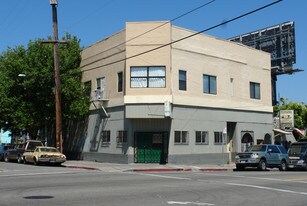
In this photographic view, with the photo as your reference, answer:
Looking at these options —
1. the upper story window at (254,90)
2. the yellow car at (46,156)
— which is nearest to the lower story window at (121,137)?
the yellow car at (46,156)

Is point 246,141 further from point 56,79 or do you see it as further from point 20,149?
point 20,149

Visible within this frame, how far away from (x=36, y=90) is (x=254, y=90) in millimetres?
17965

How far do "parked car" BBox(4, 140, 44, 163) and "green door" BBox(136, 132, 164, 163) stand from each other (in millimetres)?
7527

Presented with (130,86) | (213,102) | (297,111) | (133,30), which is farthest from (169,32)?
(297,111)

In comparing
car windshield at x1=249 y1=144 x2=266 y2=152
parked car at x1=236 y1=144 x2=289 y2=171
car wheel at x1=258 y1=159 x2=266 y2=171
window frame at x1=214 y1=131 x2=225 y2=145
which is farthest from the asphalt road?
window frame at x1=214 y1=131 x2=225 y2=145

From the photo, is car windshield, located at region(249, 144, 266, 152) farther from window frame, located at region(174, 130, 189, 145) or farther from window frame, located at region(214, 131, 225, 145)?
window frame, located at region(214, 131, 225, 145)

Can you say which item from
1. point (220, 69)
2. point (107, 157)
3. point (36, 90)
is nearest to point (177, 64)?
point (220, 69)

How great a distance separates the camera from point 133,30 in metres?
28.9

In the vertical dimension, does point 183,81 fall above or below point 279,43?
below

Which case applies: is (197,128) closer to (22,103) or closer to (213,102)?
(213,102)

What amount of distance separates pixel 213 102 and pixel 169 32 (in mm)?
6519

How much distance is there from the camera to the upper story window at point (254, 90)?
35.1m

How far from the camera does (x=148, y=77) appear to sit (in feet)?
93.6

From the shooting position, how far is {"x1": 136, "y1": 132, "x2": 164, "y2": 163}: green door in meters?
28.6
